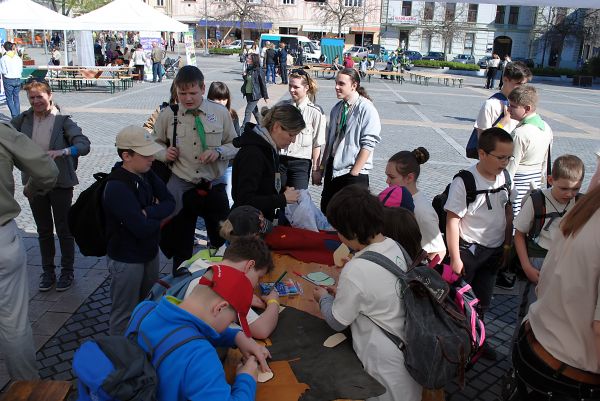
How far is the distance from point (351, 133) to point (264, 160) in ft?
5.44

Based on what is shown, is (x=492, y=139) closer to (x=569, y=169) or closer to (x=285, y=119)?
(x=569, y=169)

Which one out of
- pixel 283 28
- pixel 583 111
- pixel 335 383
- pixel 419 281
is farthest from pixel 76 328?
pixel 283 28

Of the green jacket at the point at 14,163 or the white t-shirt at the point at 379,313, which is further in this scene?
the green jacket at the point at 14,163

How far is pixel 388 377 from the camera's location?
2.27m

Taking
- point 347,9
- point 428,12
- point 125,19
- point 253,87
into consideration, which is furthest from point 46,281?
point 428,12

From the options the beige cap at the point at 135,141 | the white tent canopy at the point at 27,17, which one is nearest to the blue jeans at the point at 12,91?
the white tent canopy at the point at 27,17

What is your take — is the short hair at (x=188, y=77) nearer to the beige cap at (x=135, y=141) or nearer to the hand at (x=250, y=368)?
the beige cap at (x=135, y=141)

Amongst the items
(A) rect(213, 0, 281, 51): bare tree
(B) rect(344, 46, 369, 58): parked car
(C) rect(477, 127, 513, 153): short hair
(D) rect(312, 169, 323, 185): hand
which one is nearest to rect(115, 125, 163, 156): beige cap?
(C) rect(477, 127, 513, 153): short hair

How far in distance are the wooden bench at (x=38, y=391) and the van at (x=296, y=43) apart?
116ft

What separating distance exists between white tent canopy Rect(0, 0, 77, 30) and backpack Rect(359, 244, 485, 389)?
47.7 feet

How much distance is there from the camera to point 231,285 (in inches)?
76.2

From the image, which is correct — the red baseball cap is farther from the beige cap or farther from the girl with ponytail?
the girl with ponytail

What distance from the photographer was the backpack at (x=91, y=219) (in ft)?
10.6

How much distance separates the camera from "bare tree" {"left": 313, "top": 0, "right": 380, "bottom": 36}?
57.9 metres
